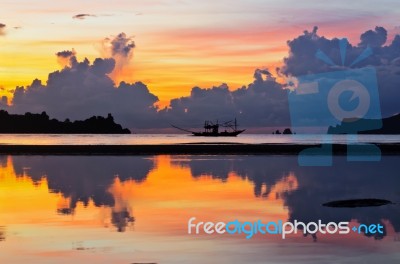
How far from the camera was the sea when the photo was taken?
20.7 m

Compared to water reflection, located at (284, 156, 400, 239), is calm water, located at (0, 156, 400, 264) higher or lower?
higher

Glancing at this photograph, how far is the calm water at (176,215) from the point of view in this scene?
20.7m

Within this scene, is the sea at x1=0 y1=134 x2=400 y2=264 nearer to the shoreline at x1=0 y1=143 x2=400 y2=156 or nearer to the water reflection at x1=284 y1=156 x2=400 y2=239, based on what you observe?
the water reflection at x1=284 y1=156 x2=400 y2=239

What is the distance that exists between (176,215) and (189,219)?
1.44 m

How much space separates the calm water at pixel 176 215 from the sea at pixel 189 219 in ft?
0.13

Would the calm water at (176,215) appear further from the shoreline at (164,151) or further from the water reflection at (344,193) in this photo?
the shoreline at (164,151)

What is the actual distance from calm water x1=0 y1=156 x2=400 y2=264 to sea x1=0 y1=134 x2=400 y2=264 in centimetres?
4

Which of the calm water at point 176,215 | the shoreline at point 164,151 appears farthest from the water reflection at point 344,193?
the shoreline at point 164,151

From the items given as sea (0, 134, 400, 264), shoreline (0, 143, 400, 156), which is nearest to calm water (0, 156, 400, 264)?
sea (0, 134, 400, 264)

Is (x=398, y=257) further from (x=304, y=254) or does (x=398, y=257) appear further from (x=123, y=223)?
(x=123, y=223)

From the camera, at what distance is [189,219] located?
28.5m

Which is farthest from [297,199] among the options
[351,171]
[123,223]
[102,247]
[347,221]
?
[351,171]

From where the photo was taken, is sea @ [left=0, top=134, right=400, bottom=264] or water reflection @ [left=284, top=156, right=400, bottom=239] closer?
sea @ [left=0, top=134, right=400, bottom=264]

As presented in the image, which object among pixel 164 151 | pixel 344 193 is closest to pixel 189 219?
pixel 344 193
